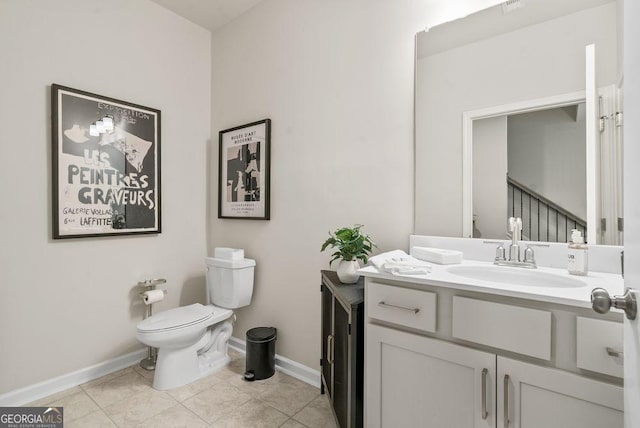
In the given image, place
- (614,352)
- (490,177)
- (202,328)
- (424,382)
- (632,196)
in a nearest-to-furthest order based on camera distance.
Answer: (632,196), (614,352), (424,382), (490,177), (202,328)

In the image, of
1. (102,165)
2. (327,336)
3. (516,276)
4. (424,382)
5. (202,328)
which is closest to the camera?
(424,382)

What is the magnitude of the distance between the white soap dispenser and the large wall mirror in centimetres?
14

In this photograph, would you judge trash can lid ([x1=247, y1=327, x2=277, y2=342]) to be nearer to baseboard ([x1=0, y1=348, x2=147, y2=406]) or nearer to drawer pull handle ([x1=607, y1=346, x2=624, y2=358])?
baseboard ([x1=0, y1=348, x2=147, y2=406])

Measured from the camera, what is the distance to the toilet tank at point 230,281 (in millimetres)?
2297

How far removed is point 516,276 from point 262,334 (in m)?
1.59

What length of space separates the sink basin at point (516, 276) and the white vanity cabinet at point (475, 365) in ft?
0.90

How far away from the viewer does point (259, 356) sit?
209cm

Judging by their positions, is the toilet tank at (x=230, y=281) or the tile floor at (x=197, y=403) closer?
the tile floor at (x=197, y=403)

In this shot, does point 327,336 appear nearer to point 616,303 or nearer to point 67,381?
point 616,303

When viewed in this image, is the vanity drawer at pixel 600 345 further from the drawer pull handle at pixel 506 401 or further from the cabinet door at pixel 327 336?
the cabinet door at pixel 327 336

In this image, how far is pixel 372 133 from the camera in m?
1.84

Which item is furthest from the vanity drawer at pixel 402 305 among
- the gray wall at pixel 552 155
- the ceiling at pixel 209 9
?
the ceiling at pixel 209 9

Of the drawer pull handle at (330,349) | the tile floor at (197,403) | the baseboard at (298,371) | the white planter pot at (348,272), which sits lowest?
the tile floor at (197,403)

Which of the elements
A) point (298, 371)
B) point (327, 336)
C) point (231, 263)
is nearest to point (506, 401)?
point (327, 336)
